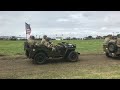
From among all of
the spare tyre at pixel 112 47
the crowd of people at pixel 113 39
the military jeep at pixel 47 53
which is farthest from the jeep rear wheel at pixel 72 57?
the crowd of people at pixel 113 39

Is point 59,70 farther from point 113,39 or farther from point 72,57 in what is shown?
point 113,39

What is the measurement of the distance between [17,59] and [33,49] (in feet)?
6.82

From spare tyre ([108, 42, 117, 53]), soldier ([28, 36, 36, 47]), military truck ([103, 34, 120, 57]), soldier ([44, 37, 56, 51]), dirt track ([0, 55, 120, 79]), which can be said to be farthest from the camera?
spare tyre ([108, 42, 117, 53])

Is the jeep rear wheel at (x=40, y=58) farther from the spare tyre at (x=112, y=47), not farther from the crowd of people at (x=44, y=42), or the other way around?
the spare tyre at (x=112, y=47)

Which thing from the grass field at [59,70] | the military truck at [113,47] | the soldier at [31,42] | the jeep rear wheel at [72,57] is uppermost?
the soldier at [31,42]

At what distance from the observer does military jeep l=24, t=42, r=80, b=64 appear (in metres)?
13.0

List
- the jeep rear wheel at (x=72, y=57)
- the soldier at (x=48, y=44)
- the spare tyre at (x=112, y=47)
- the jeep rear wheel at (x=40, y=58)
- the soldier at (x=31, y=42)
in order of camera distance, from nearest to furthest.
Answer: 1. the jeep rear wheel at (x=40, y=58)
2. the soldier at (x=31, y=42)
3. the soldier at (x=48, y=44)
4. the jeep rear wheel at (x=72, y=57)
5. the spare tyre at (x=112, y=47)

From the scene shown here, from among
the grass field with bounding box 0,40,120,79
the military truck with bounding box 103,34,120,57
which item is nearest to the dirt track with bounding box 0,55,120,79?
the grass field with bounding box 0,40,120,79

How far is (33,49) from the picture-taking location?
13.0 metres

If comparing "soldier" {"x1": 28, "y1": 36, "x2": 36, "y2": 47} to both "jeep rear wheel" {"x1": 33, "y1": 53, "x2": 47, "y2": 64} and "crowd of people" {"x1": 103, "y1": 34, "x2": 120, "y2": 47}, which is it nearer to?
"jeep rear wheel" {"x1": 33, "y1": 53, "x2": 47, "y2": 64}

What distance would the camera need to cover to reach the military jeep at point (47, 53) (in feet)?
42.5
